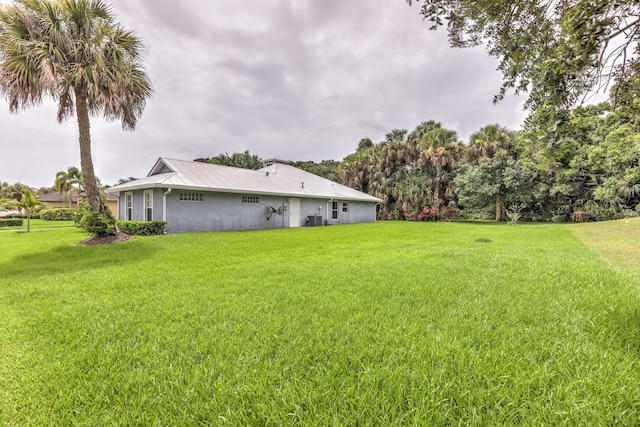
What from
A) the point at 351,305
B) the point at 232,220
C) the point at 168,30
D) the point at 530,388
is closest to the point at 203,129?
the point at 232,220

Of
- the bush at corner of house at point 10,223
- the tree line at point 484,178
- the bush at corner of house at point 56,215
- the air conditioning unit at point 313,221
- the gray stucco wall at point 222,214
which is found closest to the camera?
the gray stucco wall at point 222,214

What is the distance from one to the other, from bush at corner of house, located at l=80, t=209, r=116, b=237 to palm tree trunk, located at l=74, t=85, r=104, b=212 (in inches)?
11.1

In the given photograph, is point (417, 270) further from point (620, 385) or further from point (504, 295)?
point (620, 385)

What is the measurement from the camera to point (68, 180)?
36406 mm

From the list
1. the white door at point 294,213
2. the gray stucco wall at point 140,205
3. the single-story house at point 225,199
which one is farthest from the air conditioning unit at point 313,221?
the gray stucco wall at point 140,205

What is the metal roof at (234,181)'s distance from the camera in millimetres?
14125

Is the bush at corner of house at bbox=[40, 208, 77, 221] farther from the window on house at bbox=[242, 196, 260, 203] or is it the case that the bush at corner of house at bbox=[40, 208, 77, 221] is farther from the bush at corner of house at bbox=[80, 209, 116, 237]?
the bush at corner of house at bbox=[80, 209, 116, 237]

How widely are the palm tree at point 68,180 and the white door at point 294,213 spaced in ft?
107

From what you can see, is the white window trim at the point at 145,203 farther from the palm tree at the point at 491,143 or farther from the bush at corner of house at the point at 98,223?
the palm tree at the point at 491,143

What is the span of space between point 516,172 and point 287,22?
21.3 metres

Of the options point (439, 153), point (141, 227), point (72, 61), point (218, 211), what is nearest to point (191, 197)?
point (218, 211)

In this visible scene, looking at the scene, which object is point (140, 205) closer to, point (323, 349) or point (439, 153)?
point (323, 349)

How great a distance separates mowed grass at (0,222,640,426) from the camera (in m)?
1.84

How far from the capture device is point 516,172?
74.2ft
